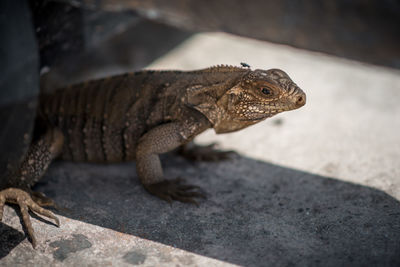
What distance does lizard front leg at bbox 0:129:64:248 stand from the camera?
369 cm

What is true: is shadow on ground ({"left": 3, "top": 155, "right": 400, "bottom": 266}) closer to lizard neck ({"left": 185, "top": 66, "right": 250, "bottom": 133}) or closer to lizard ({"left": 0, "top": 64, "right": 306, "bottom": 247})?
lizard ({"left": 0, "top": 64, "right": 306, "bottom": 247})

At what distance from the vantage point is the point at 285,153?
5062mm

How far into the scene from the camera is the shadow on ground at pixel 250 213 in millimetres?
3393

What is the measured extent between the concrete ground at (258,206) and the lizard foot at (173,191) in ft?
0.27

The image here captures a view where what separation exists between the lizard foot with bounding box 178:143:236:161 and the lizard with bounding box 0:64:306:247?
52 cm

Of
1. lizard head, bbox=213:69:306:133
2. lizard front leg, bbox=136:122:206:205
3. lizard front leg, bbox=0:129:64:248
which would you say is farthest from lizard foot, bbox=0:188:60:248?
lizard head, bbox=213:69:306:133

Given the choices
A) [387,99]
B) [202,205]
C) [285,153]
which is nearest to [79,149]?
[202,205]

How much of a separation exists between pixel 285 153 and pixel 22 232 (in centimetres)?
319

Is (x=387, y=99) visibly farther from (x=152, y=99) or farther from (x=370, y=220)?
(x=152, y=99)

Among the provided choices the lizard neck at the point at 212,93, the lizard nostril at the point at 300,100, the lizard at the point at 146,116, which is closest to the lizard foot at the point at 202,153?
the lizard at the point at 146,116

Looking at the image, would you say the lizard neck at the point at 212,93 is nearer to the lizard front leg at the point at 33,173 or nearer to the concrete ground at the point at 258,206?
the concrete ground at the point at 258,206

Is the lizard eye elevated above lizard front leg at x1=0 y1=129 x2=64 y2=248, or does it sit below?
above

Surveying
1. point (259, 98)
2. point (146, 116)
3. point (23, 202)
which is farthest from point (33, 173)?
point (259, 98)

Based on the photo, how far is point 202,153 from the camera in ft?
16.3
